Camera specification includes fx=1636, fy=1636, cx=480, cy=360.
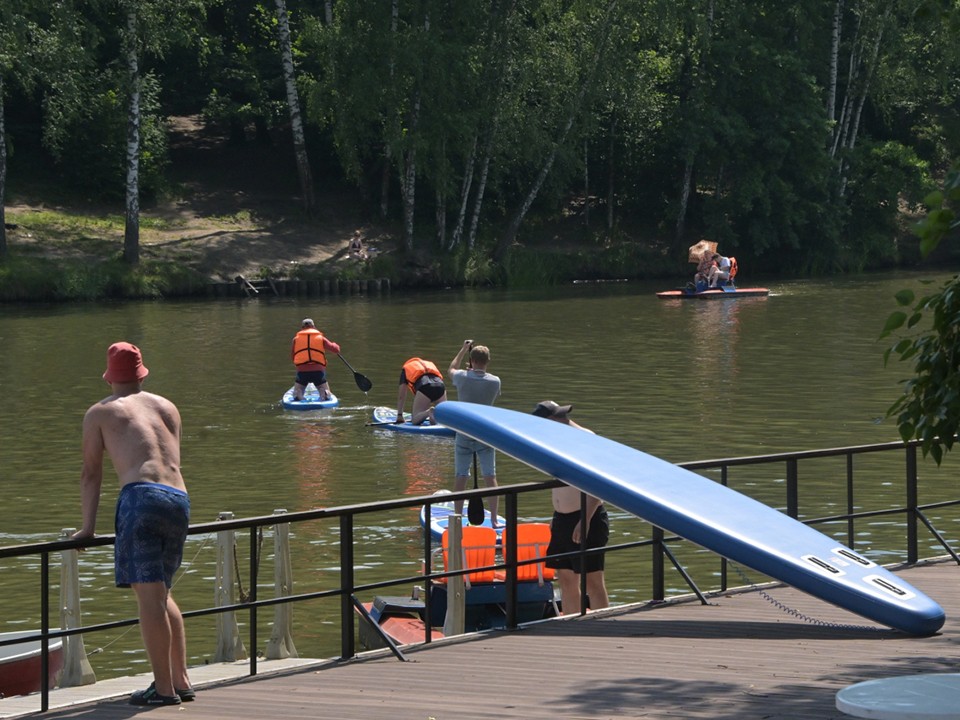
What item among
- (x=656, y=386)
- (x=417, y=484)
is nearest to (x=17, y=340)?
(x=656, y=386)

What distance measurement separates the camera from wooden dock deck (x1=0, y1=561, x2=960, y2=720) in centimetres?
719

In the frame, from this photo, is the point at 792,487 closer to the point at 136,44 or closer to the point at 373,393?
the point at 373,393

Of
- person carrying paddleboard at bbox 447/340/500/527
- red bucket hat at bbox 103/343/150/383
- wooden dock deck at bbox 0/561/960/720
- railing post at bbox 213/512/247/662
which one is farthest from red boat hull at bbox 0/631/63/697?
person carrying paddleboard at bbox 447/340/500/527

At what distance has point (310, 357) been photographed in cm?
2475

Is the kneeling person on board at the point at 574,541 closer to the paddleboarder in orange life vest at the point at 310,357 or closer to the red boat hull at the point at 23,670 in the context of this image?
the red boat hull at the point at 23,670

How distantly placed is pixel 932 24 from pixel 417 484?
44.6 meters

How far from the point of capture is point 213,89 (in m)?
59.0

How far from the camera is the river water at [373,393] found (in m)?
15.1

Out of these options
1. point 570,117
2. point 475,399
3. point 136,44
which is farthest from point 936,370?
point 570,117

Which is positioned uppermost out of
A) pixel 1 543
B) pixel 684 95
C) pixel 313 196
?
pixel 684 95

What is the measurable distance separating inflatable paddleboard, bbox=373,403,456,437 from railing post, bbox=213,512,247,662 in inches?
434

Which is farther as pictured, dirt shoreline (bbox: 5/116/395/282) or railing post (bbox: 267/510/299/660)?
dirt shoreline (bbox: 5/116/395/282)

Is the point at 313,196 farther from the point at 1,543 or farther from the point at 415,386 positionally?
the point at 1,543

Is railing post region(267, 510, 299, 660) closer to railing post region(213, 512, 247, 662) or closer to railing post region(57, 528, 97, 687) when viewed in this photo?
railing post region(213, 512, 247, 662)
